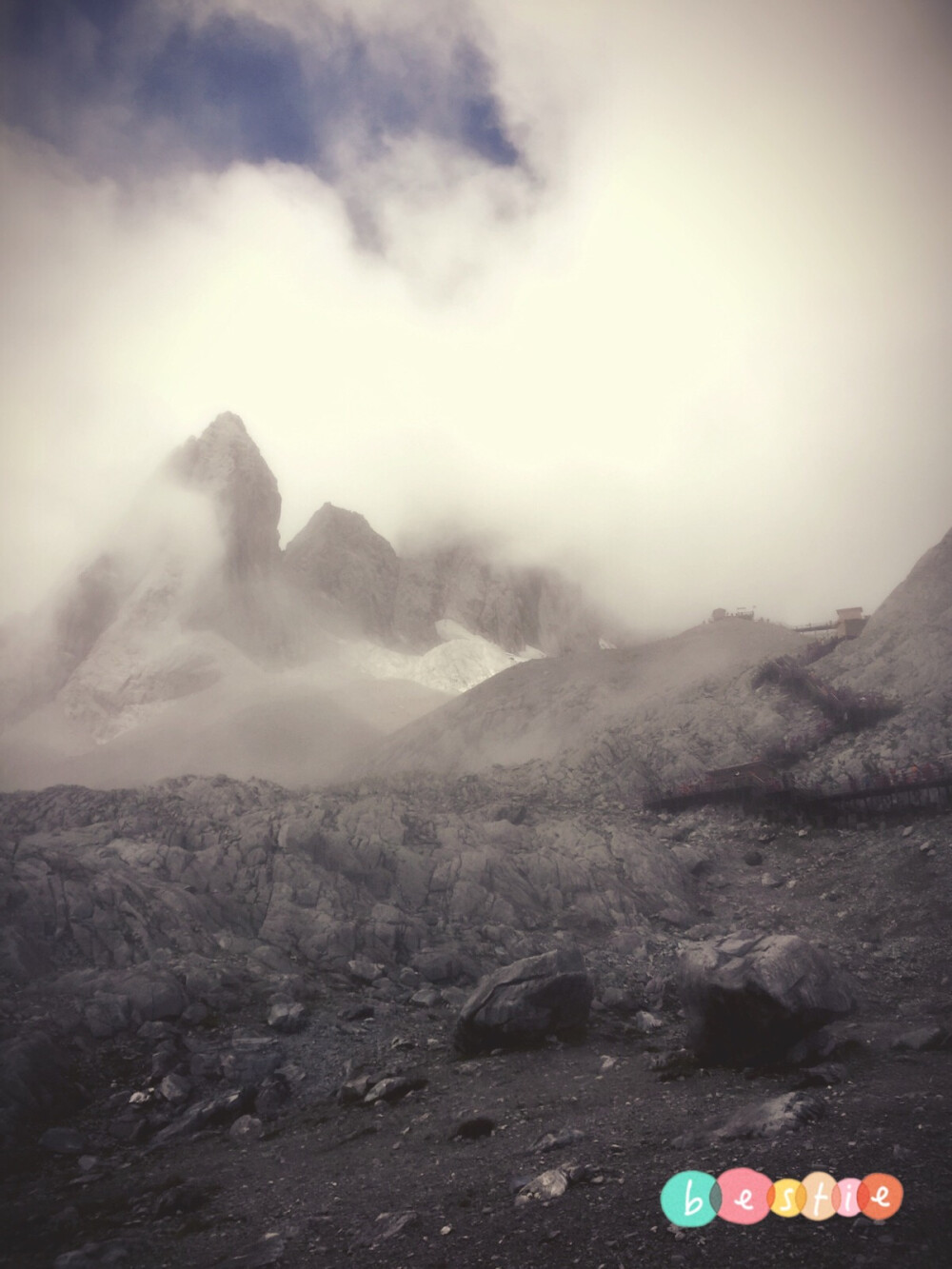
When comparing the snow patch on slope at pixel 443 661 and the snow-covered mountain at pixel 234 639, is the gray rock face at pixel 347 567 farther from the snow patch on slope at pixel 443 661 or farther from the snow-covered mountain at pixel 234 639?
the snow patch on slope at pixel 443 661

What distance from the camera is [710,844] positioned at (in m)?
27.1

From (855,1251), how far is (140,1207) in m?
7.99

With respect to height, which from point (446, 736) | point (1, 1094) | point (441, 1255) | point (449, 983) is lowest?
point (449, 983)

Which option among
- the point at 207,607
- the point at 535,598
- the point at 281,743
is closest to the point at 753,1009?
the point at 281,743

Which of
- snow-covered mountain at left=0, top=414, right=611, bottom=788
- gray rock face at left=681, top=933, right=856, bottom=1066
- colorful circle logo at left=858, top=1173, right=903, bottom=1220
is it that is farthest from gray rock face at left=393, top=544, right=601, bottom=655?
colorful circle logo at left=858, top=1173, right=903, bottom=1220

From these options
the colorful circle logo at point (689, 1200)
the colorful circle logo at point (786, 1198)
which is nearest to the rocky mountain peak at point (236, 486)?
the colorful circle logo at point (689, 1200)

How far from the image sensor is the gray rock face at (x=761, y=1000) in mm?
10023

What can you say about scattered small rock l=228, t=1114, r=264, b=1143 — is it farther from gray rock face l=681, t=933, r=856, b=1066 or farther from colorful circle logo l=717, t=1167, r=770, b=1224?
Result: colorful circle logo l=717, t=1167, r=770, b=1224

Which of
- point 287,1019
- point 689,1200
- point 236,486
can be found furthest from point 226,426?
point 689,1200

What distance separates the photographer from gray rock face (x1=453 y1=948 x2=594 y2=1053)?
12.8m

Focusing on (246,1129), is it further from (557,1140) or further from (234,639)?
(234,639)

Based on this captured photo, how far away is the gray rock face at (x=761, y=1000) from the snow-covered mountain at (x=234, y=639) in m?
53.2

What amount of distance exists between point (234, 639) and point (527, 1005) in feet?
296

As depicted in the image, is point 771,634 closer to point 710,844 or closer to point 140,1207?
point 710,844
